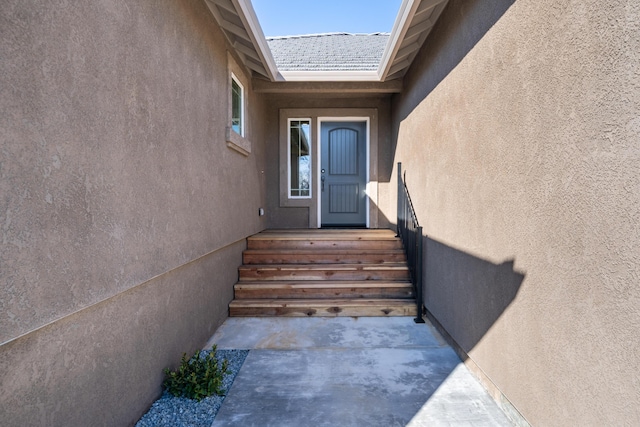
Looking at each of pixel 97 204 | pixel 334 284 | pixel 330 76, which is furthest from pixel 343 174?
pixel 97 204

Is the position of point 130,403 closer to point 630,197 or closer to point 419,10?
point 630,197

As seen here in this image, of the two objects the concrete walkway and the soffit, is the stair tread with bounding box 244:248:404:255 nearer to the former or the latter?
the concrete walkway

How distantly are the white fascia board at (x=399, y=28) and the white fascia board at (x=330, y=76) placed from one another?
428mm

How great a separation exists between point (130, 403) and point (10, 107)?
5.03 feet

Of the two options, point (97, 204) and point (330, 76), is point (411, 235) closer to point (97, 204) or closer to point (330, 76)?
point (330, 76)

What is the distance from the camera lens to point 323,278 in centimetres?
401

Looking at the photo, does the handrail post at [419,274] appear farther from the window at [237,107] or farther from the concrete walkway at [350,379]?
the window at [237,107]

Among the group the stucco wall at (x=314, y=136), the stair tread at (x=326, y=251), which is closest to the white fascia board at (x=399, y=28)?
the stucco wall at (x=314, y=136)

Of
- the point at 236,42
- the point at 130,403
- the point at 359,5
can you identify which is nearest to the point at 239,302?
the point at 130,403

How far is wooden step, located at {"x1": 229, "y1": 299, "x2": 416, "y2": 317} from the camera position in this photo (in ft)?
11.8

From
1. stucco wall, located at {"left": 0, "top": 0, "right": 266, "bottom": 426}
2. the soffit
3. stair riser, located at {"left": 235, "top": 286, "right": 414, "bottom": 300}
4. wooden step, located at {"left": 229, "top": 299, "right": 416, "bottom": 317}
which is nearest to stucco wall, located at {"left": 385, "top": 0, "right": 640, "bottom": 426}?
the soffit

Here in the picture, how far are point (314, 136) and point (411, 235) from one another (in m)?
2.73

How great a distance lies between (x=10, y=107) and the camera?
1075 mm

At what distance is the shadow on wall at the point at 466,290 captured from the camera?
6.45 feet
